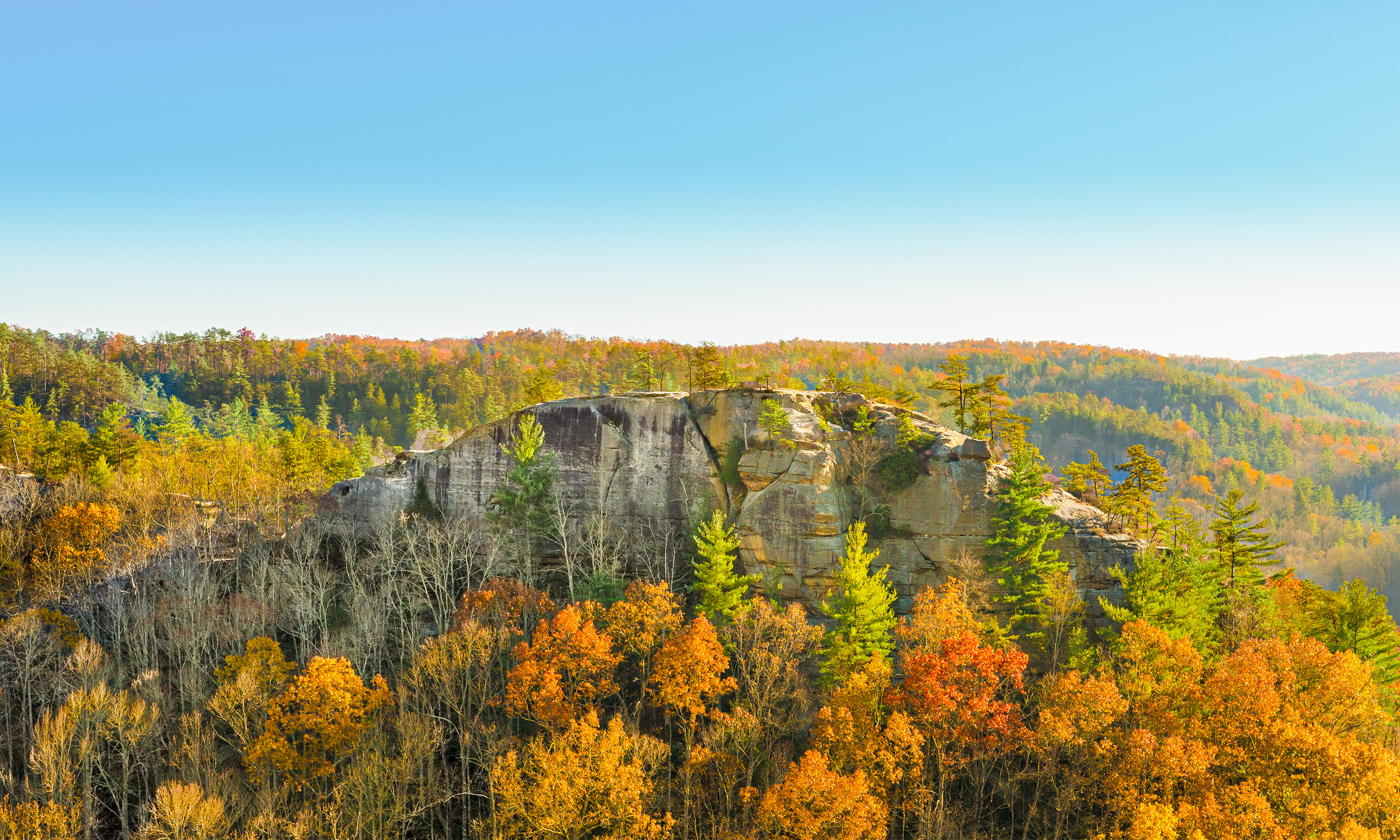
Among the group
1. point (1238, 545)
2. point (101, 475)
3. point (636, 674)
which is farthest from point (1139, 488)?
point (101, 475)

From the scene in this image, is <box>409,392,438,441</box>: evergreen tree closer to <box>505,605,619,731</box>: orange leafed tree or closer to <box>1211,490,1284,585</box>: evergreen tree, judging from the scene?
<box>505,605,619,731</box>: orange leafed tree

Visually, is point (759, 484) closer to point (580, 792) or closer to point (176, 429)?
point (580, 792)

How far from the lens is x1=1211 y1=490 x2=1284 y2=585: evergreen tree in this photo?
115 feet

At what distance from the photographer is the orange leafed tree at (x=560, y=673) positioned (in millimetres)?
33094

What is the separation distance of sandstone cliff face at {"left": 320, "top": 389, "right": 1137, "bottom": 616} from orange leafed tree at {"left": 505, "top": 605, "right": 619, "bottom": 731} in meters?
12.6

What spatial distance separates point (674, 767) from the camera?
115ft

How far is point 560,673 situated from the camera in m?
34.2

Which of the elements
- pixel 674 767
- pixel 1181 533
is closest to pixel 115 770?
pixel 674 767

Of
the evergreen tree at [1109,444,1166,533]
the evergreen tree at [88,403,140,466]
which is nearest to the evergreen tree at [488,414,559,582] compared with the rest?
the evergreen tree at [88,403,140,466]

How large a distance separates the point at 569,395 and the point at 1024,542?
162 ft

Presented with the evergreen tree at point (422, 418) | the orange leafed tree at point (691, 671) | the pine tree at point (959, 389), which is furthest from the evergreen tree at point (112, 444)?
the pine tree at point (959, 389)

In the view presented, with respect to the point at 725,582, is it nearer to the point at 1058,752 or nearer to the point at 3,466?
the point at 1058,752

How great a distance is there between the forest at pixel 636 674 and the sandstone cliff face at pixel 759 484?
1.70 m

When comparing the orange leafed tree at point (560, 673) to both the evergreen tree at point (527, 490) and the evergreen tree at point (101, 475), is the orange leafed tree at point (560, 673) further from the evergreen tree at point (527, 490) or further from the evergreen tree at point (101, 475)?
the evergreen tree at point (101, 475)
